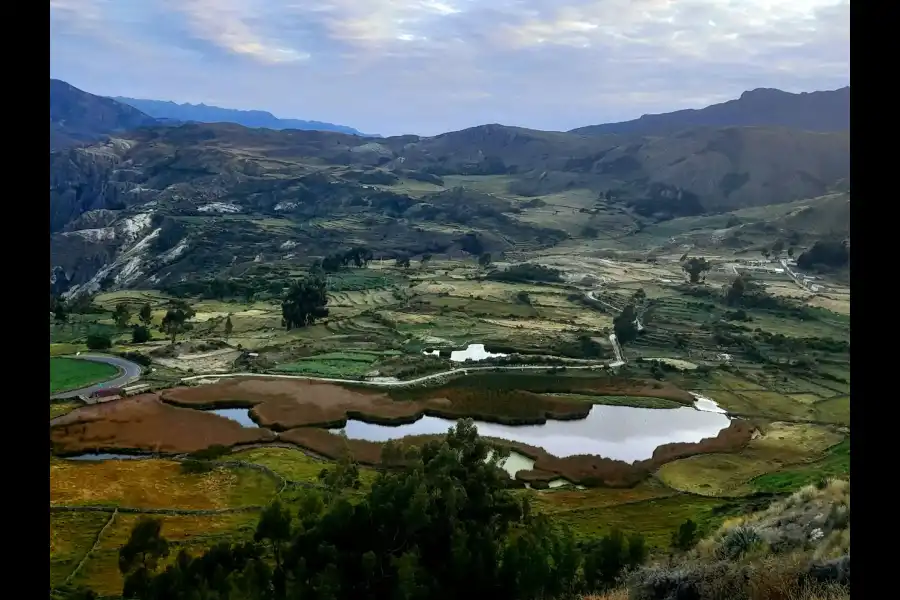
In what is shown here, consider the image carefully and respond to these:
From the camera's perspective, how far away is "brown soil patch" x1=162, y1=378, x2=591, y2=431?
119 ft

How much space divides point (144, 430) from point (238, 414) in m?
5.24

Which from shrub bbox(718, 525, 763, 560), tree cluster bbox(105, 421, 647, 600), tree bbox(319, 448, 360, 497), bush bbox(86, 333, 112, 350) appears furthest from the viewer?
bush bbox(86, 333, 112, 350)

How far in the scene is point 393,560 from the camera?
1384 centimetres

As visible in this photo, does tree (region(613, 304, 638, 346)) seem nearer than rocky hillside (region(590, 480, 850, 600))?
No

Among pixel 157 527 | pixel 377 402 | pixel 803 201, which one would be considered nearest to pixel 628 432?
pixel 377 402

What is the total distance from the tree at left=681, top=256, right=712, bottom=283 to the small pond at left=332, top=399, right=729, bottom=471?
45.6 meters

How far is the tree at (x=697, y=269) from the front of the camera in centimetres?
8203

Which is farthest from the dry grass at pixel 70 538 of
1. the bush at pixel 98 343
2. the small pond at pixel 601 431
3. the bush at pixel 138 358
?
the bush at pixel 98 343

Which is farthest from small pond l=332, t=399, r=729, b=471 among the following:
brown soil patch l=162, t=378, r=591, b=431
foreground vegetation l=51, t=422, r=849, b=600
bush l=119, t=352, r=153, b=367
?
bush l=119, t=352, r=153, b=367

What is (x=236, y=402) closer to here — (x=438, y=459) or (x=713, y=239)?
(x=438, y=459)

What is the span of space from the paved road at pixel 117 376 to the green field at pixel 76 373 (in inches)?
21.0

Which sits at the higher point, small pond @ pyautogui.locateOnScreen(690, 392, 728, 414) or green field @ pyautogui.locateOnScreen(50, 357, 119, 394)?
green field @ pyautogui.locateOnScreen(50, 357, 119, 394)

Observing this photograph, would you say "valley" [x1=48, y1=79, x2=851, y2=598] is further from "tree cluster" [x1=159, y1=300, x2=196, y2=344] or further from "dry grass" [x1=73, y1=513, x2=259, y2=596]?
"tree cluster" [x1=159, y1=300, x2=196, y2=344]

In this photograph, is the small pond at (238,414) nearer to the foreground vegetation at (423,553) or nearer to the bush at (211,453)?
the bush at (211,453)
